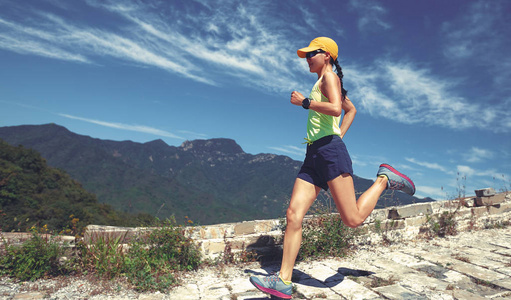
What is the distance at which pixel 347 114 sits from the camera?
3754 mm

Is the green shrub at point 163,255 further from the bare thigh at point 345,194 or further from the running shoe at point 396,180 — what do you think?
the running shoe at point 396,180

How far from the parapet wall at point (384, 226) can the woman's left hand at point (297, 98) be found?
7.76 ft

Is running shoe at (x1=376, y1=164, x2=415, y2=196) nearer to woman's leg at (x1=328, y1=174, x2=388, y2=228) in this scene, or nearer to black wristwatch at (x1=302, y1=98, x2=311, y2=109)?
woman's leg at (x1=328, y1=174, x2=388, y2=228)

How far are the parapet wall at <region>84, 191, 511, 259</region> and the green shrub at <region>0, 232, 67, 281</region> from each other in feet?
1.37

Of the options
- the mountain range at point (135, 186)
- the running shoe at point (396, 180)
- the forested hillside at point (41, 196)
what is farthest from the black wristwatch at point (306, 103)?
the mountain range at point (135, 186)

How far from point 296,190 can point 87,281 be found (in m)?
2.76

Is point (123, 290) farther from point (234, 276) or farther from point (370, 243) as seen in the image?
point (370, 243)

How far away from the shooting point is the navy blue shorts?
312 centimetres

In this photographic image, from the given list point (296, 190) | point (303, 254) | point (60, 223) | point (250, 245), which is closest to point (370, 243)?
point (303, 254)

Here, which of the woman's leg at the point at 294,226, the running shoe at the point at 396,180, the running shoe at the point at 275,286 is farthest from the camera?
the running shoe at the point at 396,180

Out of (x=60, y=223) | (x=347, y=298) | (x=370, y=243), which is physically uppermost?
(x=370, y=243)

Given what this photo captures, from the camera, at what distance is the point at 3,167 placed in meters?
29.9

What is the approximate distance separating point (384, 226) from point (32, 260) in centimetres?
514

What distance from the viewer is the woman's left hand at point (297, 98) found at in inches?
123
